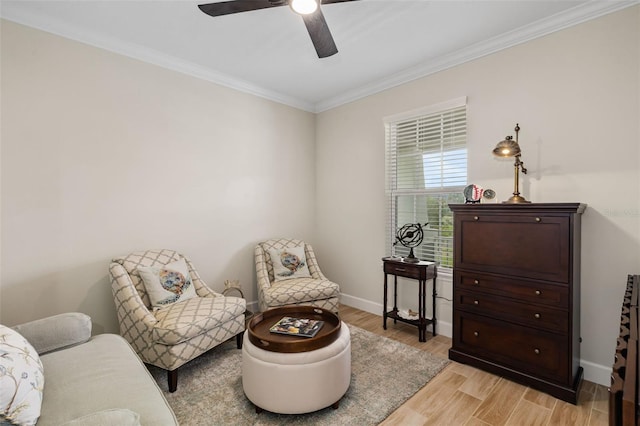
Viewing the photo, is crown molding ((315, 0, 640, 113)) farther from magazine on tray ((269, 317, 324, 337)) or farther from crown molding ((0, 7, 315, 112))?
magazine on tray ((269, 317, 324, 337))

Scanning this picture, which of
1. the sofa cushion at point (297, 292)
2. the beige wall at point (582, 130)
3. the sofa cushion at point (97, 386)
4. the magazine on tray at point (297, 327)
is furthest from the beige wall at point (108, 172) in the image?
the beige wall at point (582, 130)

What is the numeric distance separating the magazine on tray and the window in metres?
1.67

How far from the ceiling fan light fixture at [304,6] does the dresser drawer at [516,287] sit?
2.19m

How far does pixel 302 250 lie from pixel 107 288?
1.95 metres

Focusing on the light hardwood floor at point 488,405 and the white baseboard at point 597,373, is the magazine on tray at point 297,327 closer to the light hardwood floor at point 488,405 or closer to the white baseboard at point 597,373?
the light hardwood floor at point 488,405

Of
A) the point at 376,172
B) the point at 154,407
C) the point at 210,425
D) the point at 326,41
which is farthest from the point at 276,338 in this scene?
the point at 376,172

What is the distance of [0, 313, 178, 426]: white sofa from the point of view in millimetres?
1239

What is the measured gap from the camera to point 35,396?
1.25 m

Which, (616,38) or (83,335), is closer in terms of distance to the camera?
(83,335)

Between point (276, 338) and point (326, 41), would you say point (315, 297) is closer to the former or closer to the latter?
point (276, 338)

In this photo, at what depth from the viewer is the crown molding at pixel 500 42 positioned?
224 cm

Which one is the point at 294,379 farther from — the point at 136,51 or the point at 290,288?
the point at 136,51

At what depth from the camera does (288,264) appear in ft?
11.7

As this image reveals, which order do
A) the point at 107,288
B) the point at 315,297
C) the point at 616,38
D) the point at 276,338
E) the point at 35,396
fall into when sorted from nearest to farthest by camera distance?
the point at 35,396
the point at 276,338
the point at 616,38
the point at 107,288
the point at 315,297
